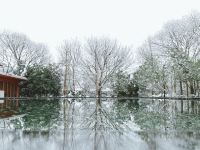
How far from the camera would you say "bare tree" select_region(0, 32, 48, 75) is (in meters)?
39.7

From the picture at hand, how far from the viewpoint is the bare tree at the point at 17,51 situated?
39.7 m

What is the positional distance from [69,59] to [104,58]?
20.0 feet

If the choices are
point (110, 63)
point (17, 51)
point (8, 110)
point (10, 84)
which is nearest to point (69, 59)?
point (110, 63)

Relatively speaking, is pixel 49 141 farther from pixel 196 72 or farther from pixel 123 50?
pixel 123 50

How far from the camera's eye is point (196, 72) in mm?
25391

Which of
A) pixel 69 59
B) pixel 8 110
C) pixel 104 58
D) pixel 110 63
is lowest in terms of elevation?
pixel 8 110

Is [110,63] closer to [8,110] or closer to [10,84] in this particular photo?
[10,84]

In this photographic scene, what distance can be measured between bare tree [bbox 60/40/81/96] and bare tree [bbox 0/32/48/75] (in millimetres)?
3013

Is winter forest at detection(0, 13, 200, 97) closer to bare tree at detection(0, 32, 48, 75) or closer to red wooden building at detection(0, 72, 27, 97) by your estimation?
bare tree at detection(0, 32, 48, 75)

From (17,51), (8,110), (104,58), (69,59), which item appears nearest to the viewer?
(8,110)

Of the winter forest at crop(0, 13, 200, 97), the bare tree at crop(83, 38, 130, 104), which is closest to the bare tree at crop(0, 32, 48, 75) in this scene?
the winter forest at crop(0, 13, 200, 97)

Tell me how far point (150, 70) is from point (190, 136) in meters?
26.9

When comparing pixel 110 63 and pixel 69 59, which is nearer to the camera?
pixel 110 63

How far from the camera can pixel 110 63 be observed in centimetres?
3772
